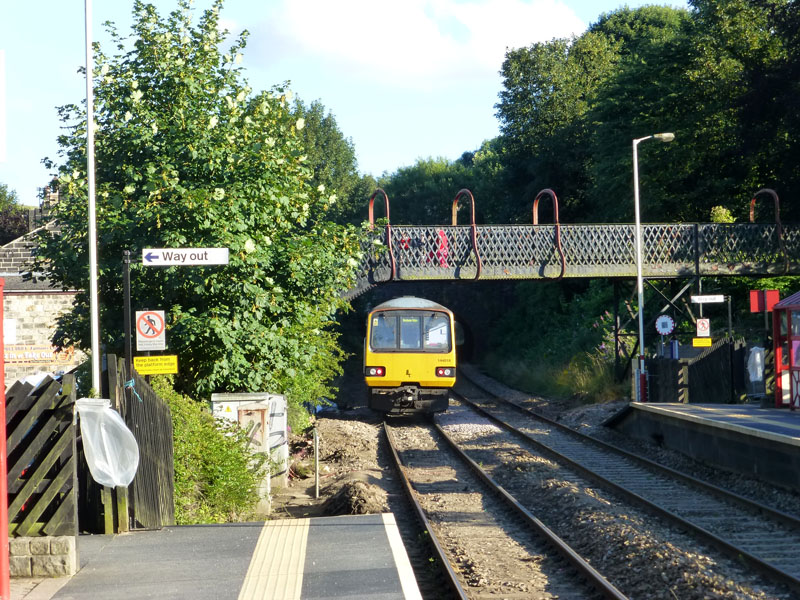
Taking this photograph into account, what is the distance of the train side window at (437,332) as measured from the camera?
23.9 metres

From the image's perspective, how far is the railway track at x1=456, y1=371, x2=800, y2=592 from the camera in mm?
9375

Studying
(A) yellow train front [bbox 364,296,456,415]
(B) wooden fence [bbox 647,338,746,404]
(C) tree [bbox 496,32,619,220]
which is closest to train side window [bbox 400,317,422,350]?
(A) yellow train front [bbox 364,296,456,415]

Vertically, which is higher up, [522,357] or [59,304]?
[59,304]

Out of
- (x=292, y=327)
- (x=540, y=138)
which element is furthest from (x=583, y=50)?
(x=292, y=327)

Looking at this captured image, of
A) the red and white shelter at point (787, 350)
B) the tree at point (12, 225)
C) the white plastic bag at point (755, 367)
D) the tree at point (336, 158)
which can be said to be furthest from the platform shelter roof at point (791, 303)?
the tree at point (12, 225)

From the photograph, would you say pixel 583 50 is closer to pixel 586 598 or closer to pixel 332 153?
pixel 332 153

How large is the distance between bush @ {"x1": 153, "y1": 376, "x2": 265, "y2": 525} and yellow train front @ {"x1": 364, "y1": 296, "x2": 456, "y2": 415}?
11.4 metres

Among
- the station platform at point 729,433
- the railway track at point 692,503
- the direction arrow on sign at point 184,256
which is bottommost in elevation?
the railway track at point 692,503

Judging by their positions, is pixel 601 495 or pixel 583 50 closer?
pixel 601 495

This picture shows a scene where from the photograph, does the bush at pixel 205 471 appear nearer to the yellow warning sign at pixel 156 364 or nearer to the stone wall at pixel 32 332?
the yellow warning sign at pixel 156 364

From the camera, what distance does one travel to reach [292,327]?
15125 millimetres

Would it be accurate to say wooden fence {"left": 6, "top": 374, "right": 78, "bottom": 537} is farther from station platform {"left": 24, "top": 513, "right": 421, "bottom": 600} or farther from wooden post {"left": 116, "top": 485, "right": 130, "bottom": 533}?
wooden post {"left": 116, "top": 485, "right": 130, "bottom": 533}

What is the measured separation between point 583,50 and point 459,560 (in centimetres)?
4516

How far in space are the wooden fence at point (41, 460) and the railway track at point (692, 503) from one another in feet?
20.1
